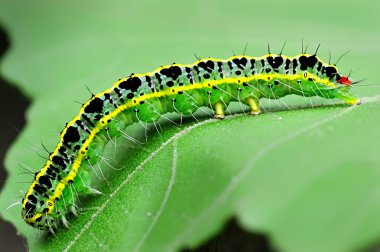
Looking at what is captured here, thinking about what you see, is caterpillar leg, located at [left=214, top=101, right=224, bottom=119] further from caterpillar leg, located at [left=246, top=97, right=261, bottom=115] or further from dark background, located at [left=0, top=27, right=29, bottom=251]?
dark background, located at [left=0, top=27, right=29, bottom=251]

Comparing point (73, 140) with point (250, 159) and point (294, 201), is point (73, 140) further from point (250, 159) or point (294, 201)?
point (294, 201)

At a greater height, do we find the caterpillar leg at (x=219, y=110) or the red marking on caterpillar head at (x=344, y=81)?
the caterpillar leg at (x=219, y=110)

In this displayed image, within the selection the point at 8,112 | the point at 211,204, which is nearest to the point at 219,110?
the point at 211,204

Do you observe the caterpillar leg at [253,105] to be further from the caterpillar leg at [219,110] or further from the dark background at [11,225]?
the dark background at [11,225]

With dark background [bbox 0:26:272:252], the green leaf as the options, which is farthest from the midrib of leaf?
dark background [bbox 0:26:272:252]

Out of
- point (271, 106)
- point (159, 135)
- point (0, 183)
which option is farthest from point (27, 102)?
point (271, 106)

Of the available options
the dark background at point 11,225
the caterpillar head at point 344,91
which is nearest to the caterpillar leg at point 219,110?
the caterpillar head at point 344,91

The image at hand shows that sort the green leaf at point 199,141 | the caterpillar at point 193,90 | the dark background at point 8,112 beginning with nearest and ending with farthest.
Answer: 1. the green leaf at point 199,141
2. the caterpillar at point 193,90
3. the dark background at point 8,112
